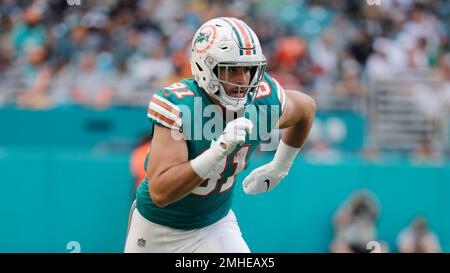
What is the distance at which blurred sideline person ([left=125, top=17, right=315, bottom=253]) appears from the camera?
12.6 ft

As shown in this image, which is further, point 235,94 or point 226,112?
point 226,112

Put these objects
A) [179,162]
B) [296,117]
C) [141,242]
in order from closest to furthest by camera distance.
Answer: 1. [179,162]
2. [141,242]
3. [296,117]

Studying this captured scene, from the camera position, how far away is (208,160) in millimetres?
3740

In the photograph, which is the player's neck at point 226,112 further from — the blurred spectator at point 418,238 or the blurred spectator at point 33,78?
the blurred spectator at point 33,78

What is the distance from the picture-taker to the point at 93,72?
938 centimetres

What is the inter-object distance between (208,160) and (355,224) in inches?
168

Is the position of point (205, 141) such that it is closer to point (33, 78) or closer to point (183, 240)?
point (183, 240)

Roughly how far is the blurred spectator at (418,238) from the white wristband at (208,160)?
4.51 m

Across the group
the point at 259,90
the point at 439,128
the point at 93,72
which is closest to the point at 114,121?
the point at 93,72

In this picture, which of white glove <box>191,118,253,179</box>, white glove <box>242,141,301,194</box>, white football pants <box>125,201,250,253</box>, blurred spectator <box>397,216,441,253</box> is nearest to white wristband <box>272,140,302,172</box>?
white glove <box>242,141,301,194</box>

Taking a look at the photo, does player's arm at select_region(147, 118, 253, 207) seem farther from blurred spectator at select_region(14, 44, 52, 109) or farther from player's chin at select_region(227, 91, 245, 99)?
blurred spectator at select_region(14, 44, 52, 109)

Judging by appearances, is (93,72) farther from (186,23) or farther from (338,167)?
(338,167)

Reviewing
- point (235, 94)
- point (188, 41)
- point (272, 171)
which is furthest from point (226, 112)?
point (188, 41)

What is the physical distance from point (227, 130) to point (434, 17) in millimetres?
8833
